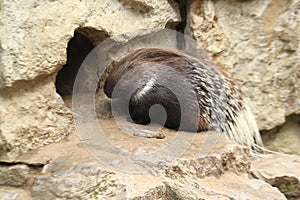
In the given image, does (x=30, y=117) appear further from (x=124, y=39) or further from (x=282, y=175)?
(x=282, y=175)

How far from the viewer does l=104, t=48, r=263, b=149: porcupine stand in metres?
2.71

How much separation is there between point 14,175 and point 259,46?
1.84 m

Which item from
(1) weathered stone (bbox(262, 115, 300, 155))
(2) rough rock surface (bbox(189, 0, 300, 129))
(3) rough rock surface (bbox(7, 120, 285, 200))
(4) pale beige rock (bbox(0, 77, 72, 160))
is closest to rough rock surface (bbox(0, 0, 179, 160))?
(4) pale beige rock (bbox(0, 77, 72, 160))

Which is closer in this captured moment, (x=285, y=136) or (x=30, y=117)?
(x=30, y=117)

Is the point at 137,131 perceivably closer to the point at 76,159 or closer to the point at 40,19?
the point at 76,159

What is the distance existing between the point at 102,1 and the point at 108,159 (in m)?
1.00

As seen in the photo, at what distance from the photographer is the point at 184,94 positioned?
270 cm

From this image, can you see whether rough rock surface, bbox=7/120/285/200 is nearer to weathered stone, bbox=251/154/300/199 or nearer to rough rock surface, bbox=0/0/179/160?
rough rock surface, bbox=0/0/179/160

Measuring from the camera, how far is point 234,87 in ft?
9.56

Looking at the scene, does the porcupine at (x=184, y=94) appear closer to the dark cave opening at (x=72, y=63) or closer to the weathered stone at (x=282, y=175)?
the weathered stone at (x=282, y=175)

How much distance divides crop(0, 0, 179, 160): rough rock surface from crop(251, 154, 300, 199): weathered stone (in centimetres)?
114

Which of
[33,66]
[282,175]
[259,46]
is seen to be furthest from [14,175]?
[259,46]

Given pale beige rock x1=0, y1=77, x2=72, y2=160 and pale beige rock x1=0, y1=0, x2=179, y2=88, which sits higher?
pale beige rock x1=0, y1=0, x2=179, y2=88

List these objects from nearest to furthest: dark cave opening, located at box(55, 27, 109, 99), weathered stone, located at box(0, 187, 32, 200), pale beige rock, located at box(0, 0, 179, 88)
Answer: weathered stone, located at box(0, 187, 32, 200), pale beige rock, located at box(0, 0, 179, 88), dark cave opening, located at box(55, 27, 109, 99)
